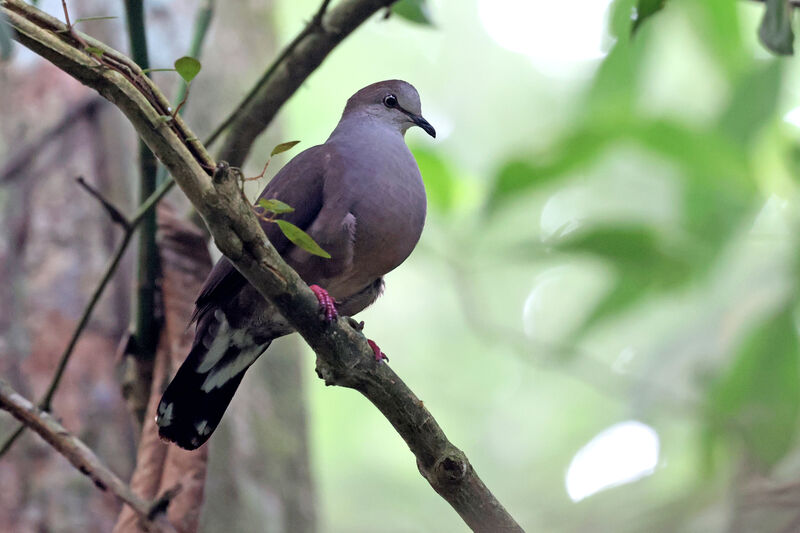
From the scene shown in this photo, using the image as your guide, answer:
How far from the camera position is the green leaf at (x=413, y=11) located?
2973mm

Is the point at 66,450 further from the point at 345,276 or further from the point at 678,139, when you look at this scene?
the point at 678,139

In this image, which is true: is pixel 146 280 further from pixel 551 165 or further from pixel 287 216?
pixel 551 165

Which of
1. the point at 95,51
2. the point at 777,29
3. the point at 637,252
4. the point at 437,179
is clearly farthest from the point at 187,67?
the point at 637,252

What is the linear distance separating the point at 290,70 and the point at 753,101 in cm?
186

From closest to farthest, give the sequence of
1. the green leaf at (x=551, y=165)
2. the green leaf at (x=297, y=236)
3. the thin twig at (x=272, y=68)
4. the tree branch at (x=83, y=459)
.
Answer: the green leaf at (x=297, y=236) → the tree branch at (x=83, y=459) → the thin twig at (x=272, y=68) → the green leaf at (x=551, y=165)

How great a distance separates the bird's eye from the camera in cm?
310

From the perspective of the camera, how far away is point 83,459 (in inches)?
99.6

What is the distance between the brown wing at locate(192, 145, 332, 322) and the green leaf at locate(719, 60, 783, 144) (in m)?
1.84

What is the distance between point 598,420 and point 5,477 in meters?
4.53

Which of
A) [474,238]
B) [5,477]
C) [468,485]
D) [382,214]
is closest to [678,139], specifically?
[474,238]

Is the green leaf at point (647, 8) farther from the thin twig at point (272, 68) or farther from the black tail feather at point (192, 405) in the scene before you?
the black tail feather at point (192, 405)

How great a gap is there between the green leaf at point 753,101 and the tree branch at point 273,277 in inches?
83.6

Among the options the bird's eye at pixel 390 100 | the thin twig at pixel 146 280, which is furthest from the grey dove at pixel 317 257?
the thin twig at pixel 146 280

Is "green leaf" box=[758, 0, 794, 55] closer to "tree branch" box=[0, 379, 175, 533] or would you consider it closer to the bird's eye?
the bird's eye
